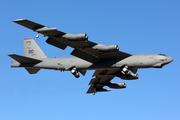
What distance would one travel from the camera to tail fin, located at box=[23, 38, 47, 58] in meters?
44.8

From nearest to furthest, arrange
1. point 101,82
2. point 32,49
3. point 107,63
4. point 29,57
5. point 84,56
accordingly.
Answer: point 84,56
point 107,63
point 29,57
point 32,49
point 101,82

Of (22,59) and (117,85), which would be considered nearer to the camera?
(22,59)

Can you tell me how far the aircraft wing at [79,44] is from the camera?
3400 cm

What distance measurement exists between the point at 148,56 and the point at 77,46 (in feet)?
29.2

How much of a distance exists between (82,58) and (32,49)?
370 inches

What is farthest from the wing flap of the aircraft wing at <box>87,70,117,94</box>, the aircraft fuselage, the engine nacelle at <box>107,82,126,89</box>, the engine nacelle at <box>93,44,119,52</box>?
the engine nacelle at <box>107,82,126,89</box>

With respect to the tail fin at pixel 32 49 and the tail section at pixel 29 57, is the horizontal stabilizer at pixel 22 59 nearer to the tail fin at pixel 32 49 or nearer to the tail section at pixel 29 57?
the tail section at pixel 29 57

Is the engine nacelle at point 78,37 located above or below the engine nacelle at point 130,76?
above

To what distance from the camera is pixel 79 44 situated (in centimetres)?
3650

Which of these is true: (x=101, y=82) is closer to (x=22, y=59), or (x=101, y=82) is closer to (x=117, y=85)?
(x=117, y=85)

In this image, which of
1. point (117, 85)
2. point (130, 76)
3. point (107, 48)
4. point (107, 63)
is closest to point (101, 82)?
point (117, 85)

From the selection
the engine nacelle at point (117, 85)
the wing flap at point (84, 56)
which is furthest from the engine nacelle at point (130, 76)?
the wing flap at point (84, 56)

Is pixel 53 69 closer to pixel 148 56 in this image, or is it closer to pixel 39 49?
pixel 39 49

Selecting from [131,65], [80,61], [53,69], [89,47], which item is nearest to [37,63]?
[53,69]
